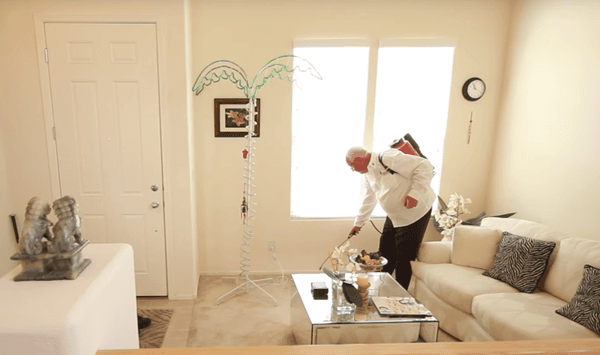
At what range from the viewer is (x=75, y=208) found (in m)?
1.13

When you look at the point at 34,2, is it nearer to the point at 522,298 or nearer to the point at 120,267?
the point at 120,267

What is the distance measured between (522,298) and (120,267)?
2433 millimetres

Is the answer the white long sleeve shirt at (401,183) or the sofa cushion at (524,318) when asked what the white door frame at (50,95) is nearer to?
the white long sleeve shirt at (401,183)

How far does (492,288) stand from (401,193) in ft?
3.11

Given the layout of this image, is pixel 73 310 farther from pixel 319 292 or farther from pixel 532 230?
pixel 532 230

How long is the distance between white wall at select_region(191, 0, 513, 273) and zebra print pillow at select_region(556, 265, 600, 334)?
5.24ft

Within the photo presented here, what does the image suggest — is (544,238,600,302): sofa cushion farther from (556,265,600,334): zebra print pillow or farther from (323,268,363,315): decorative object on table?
(323,268,363,315): decorative object on table

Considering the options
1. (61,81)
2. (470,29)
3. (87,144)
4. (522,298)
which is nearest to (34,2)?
(61,81)

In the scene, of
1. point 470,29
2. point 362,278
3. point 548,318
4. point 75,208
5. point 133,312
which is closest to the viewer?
point 75,208

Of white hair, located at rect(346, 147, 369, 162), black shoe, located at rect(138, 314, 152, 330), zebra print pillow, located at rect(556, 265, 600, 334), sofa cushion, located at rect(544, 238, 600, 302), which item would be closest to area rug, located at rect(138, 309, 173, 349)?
black shoe, located at rect(138, 314, 152, 330)

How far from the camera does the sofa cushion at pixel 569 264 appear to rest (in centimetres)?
229

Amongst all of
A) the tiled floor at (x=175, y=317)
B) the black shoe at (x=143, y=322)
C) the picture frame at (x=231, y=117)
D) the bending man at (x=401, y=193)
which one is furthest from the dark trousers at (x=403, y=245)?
the black shoe at (x=143, y=322)

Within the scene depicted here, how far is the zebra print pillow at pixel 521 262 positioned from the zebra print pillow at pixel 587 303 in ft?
0.91

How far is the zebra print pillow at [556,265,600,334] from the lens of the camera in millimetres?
2016
